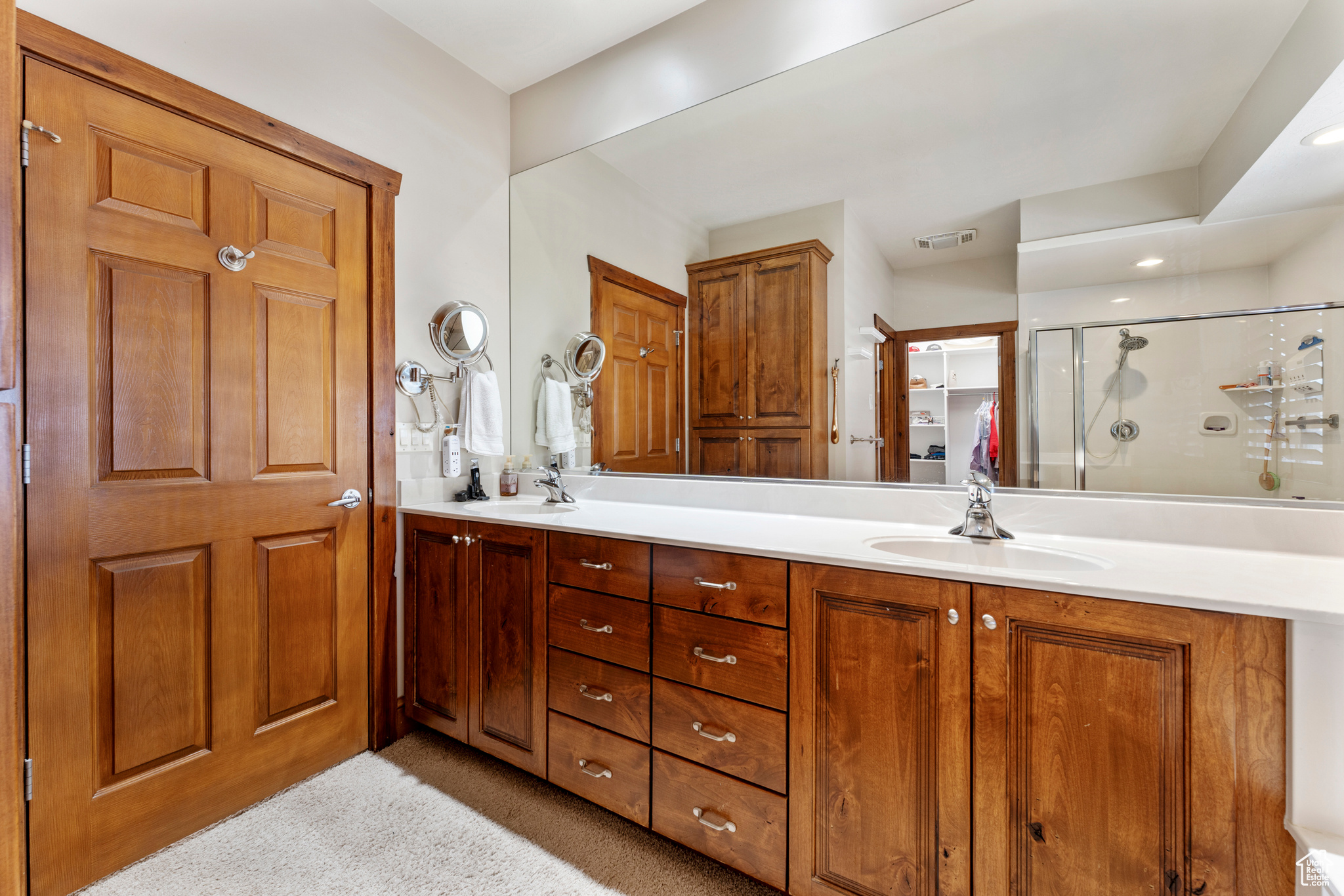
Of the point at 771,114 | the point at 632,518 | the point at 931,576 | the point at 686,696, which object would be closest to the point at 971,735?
the point at 931,576

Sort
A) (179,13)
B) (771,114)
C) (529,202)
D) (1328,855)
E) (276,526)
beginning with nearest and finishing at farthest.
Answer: (1328,855) < (179,13) < (276,526) < (771,114) < (529,202)

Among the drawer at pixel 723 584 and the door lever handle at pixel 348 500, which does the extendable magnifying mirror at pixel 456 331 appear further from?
the drawer at pixel 723 584

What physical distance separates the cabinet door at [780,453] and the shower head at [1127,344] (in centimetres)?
81

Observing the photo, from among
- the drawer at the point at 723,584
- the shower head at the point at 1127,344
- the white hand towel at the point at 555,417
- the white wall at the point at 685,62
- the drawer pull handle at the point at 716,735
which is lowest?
the drawer pull handle at the point at 716,735

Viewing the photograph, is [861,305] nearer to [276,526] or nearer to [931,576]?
[931,576]

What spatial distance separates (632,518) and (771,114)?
Answer: 1.41 m

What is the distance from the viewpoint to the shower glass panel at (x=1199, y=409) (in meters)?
1.22

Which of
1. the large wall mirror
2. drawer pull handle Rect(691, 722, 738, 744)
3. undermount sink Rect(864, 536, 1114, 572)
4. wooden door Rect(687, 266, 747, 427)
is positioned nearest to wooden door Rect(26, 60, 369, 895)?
the large wall mirror

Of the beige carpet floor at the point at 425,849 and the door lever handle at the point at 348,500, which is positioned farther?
the door lever handle at the point at 348,500

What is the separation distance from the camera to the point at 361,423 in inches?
76.4

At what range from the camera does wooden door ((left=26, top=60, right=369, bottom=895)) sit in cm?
132

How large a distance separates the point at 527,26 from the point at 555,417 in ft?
4.87

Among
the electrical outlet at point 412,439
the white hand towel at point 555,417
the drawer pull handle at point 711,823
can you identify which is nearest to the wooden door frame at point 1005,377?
the drawer pull handle at point 711,823

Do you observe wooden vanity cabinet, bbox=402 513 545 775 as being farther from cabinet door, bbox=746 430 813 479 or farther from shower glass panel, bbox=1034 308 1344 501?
shower glass panel, bbox=1034 308 1344 501
